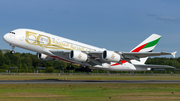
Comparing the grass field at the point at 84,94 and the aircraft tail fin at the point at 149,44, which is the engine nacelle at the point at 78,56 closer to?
the grass field at the point at 84,94

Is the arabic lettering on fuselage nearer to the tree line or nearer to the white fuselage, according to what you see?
the white fuselage

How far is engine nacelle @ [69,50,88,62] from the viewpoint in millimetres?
40338

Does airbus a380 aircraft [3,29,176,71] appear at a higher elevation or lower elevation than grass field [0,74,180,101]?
higher

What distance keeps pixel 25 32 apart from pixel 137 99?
76.6 feet

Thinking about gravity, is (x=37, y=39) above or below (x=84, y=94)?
A: above

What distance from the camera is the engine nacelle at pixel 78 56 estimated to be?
40338 millimetres

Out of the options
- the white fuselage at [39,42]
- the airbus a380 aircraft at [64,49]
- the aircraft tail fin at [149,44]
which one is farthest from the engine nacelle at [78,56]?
the aircraft tail fin at [149,44]

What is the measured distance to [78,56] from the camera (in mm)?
40562

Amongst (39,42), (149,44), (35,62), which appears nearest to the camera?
(39,42)

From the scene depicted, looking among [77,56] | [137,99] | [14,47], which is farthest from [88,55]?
[137,99]

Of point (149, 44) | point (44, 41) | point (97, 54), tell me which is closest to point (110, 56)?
point (97, 54)

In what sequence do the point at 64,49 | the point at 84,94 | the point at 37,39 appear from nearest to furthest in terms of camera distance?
the point at 84,94, the point at 37,39, the point at 64,49

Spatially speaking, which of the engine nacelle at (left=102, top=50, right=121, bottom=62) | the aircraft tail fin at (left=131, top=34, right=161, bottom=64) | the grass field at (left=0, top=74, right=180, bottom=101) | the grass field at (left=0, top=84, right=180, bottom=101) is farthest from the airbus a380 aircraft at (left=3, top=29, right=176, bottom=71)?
the grass field at (left=0, top=84, right=180, bottom=101)

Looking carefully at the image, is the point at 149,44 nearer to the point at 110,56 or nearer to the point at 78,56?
the point at 110,56
